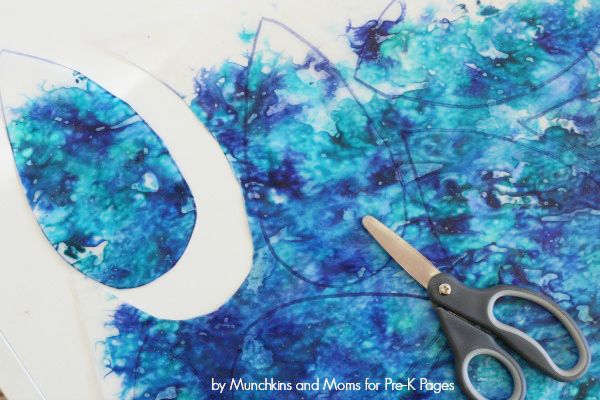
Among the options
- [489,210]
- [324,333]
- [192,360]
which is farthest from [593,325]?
[192,360]

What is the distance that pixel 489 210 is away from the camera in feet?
2.47

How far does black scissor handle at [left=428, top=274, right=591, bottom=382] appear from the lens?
0.70 metres

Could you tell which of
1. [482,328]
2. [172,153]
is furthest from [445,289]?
[172,153]

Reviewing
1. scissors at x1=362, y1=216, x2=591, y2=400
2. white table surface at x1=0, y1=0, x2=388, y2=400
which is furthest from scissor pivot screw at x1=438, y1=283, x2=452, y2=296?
white table surface at x1=0, y1=0, x2=388, y2=400

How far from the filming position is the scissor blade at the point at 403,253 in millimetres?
720

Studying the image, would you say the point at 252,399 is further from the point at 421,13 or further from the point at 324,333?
the point at 421,13

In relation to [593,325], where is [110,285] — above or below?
above

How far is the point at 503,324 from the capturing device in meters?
0.70

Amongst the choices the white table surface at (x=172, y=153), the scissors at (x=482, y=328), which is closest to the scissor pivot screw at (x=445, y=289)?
the scissors at (x=482, y=328)

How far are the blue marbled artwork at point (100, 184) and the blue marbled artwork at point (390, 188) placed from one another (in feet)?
0.21

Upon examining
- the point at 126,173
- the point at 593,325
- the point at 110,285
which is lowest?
the point at 593,325

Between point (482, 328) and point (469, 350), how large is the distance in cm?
3

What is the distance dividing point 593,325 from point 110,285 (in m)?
0.51

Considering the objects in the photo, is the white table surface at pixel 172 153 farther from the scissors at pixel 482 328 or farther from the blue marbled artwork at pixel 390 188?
the scissors at pixel 482 328
